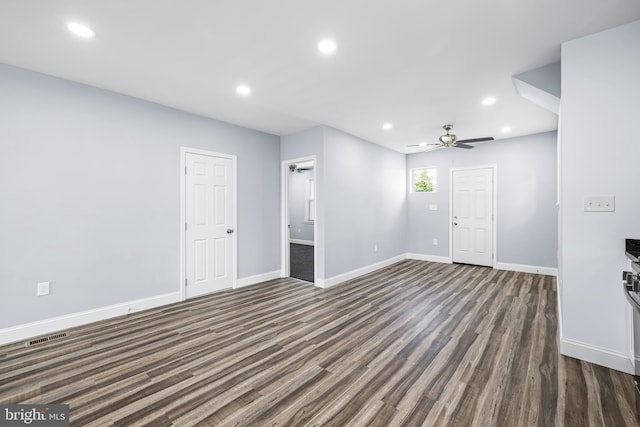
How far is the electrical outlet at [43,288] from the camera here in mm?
2807

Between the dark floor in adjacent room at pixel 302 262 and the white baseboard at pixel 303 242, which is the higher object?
the white baseboard at pixel 303 242

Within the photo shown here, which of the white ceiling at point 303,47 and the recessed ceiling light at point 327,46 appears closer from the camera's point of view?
the white ceiling at point 303,47

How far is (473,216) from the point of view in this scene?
6023mm

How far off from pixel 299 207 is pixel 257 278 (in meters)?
5.16

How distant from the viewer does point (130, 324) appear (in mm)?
3096

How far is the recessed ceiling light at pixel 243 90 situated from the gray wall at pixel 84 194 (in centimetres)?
114

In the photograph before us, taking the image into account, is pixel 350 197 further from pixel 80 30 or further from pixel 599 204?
pixel 80 30

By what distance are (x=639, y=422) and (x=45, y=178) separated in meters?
5.25

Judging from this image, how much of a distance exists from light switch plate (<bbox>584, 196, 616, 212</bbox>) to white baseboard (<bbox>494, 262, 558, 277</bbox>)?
3.71 meters

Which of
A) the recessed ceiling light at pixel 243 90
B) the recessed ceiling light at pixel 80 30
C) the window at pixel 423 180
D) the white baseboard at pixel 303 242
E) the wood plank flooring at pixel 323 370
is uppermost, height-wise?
the recessed ceiling light at pixel 243 90

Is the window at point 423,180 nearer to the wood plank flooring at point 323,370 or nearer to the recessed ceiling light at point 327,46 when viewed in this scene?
the wood plank flooring at point 323,370

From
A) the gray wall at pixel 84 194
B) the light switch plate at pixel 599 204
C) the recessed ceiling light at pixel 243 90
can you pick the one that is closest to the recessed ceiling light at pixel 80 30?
the gray wall at pixel 84 194

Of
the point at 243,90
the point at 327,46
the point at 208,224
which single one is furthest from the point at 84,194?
the point at 327,46

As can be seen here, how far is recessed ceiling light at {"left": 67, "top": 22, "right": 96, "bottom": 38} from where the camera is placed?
6.91ft
